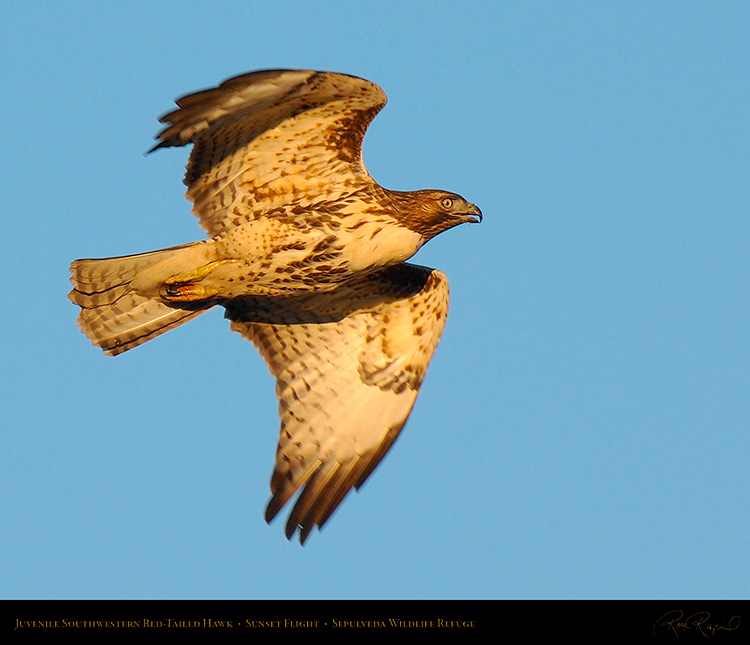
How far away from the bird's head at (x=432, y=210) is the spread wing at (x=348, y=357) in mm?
877

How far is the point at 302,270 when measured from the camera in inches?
500

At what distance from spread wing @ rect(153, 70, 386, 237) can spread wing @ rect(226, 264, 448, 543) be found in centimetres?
131

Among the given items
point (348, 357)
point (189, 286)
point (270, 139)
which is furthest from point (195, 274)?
point (348, 357)

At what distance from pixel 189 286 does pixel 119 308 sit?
2.23 ft

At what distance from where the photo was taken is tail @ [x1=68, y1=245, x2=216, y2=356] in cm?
1290

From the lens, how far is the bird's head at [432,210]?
42.1ft

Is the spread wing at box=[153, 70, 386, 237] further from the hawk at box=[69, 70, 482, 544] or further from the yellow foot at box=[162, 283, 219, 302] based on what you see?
the yellow foot at box=[162, 283, 219, 302]

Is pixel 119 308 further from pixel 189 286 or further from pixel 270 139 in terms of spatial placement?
pixel 270 139
